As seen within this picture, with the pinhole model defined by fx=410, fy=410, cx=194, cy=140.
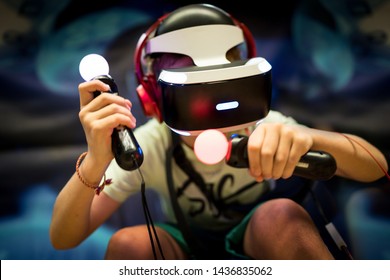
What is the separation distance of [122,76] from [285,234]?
525 mm

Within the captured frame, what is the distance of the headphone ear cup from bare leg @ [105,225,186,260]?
199 mm

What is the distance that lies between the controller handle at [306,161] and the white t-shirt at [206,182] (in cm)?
23

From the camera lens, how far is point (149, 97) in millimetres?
677

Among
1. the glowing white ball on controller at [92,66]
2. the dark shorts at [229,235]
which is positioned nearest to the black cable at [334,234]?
the dark shorts at [229,235]

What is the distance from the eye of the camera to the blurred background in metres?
0.82

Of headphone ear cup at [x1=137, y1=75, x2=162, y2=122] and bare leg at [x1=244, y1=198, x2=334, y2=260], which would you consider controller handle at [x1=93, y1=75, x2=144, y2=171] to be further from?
bare leg at [x1=244, y1=198, x2=334, y2=260]

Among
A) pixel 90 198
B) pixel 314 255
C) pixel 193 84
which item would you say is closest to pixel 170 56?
pixel 193 84

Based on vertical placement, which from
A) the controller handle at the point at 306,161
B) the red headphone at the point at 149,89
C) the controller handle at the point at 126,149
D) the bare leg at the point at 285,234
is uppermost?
the red headphone at the point at 149,89

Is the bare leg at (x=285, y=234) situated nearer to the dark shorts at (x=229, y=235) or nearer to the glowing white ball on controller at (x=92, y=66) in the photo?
the dark shorts at (x=229, y=235)

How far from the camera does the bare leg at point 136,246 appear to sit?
0.67m

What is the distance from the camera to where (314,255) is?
606 millimetres

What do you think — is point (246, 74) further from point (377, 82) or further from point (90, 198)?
point (377, 82)

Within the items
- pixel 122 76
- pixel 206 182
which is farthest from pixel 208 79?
pixel 122 76
